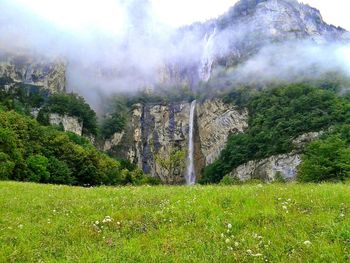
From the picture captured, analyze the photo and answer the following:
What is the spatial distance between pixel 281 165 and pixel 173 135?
67.2 metres

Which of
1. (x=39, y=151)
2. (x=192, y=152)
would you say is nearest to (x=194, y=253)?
(x=39, y=151)

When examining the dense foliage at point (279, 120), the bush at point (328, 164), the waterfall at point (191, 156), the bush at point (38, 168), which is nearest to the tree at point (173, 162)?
the waterfall at point (191, 156)

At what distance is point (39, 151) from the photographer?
293 feet

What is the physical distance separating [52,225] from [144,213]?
251 cm

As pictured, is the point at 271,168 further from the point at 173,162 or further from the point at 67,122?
the point at 67,122

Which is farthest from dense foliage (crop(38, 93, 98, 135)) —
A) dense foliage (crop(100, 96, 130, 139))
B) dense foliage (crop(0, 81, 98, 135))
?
dense foliage (crop(100, 96, 130, 139))

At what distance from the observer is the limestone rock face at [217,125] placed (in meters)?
159

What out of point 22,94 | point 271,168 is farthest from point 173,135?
point 271,168

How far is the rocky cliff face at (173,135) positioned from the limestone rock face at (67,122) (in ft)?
65.3

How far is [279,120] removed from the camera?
438ft

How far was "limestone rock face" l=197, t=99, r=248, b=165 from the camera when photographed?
159125mm

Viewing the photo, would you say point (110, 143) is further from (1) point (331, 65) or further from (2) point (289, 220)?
(2) point (289, 220)

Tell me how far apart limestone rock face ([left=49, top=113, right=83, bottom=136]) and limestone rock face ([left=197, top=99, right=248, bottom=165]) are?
50.2 metres

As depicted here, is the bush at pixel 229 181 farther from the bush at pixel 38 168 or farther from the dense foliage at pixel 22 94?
the dense foliage at pixel 22 94
